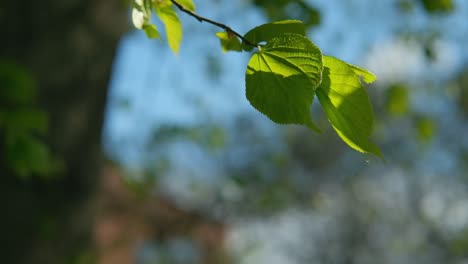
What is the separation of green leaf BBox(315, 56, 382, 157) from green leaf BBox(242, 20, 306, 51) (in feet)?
0.31

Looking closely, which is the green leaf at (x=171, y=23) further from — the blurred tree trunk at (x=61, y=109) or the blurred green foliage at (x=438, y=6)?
the blurred tree trunk at (x=61, y=109)

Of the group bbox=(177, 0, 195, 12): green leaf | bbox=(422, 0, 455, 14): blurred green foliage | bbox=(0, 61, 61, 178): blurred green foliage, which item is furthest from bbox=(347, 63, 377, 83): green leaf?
bbox=(422, 0, 455, 14): blurred green foliage

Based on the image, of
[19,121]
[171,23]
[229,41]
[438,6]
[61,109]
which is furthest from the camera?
[61,109]

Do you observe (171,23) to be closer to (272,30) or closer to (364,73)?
(272,30)

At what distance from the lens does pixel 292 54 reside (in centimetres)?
80

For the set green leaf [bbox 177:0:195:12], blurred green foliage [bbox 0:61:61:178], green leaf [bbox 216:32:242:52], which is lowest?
blurred green foliage [bbox 0:61:61:178]

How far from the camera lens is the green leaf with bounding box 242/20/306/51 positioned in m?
0.88

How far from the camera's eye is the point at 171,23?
42.3 inches

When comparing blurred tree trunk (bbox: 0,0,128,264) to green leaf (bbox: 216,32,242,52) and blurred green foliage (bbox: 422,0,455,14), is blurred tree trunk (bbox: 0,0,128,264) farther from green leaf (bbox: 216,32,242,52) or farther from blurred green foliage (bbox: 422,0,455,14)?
green leaf (bbox: 216,32,242,52)

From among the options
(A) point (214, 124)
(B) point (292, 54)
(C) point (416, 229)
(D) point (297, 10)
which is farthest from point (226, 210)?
(B) point (292, 54)

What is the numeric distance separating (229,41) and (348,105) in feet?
0.79

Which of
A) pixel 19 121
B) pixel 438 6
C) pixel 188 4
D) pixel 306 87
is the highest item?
pixel 438 6

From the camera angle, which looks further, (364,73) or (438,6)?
(438,6)

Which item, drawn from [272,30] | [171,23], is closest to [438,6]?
[171,23]
